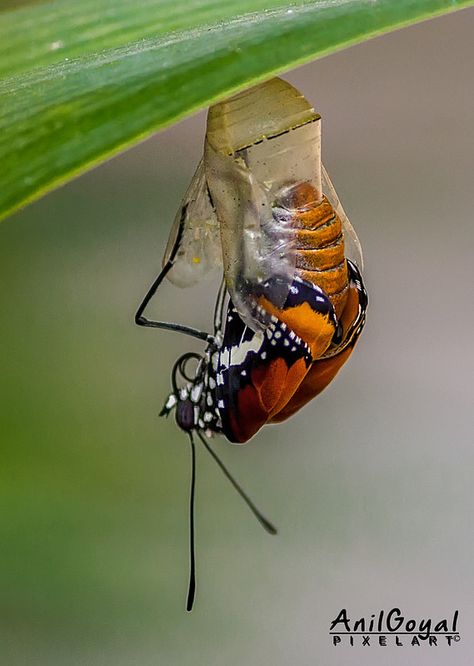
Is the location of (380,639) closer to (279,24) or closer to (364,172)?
(364,172)

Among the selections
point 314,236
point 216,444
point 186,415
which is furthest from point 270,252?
point 216,444

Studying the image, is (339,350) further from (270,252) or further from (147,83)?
(147,83)

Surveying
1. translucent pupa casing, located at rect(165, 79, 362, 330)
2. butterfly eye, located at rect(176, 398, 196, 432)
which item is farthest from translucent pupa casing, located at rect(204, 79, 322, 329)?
butterfly eye, located at rect(176, 398, 196, 432)

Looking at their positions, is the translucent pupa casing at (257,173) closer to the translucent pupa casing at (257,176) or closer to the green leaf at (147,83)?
the translucent pupa casing at (257,176)

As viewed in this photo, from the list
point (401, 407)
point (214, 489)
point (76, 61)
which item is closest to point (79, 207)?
point (214, 489)

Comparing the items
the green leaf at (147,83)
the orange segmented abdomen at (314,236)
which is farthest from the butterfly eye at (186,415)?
the green leaf at (147,83)

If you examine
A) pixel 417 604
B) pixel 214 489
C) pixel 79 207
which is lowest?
pixel 417 604

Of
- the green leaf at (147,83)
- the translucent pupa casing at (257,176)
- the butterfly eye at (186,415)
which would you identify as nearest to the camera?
the green leaf at (147,83)

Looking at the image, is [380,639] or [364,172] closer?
[380,639]
